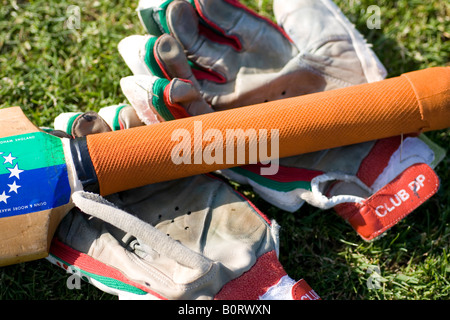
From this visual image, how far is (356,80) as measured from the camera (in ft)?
7.14

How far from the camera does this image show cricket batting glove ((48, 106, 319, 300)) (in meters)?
1.66

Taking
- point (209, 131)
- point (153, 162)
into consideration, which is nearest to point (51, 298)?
point (153, 162)

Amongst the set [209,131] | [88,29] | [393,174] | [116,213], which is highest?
[88,29]

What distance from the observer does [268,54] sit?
7.25 feet

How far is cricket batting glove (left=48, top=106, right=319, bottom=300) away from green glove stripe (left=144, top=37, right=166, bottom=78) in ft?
0.82

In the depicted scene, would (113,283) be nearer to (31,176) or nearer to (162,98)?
(31,176)

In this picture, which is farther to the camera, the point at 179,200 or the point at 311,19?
the point at 311,19

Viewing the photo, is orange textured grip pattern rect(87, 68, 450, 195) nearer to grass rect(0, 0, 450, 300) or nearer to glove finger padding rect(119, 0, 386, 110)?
glove finger padding rect(119, 0, 386, 110)

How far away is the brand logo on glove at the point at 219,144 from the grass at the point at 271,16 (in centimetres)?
41

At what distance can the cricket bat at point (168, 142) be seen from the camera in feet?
5.69

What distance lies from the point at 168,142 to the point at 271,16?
3.76 feet
